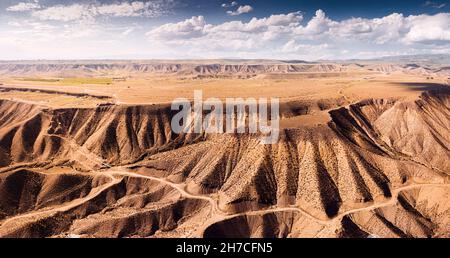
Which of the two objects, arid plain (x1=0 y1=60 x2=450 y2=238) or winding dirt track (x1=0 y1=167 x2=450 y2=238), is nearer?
winding dirt track (x1=0 y1=167 x2=450 y2=238)

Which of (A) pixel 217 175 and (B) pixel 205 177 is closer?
(B) pixel 205 177

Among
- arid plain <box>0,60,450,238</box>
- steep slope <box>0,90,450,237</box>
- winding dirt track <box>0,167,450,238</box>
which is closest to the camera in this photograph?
winding dirt track <box>0,167,450,238</box>

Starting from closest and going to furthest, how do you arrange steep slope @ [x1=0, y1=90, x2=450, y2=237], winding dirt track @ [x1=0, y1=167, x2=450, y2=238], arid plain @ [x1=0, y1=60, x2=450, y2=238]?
winding dirt track @ [x1=0, y1=167, x2=450, y2=238] → arid plain @ [x1=0, y1=60, x2=450, y2=238] → steep slope @ [x1=0, y1=90, x2=450, y2=237]

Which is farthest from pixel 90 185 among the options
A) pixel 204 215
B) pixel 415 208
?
pixel 415 208

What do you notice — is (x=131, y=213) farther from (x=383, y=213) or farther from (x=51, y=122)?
(x=51, y=122)

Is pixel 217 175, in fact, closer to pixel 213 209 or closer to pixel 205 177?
pixel 205 177

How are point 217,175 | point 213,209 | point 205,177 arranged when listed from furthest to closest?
1. point 217,175
2. point 205,177
3. point 213,209

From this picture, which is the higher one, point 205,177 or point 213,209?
point 205,177

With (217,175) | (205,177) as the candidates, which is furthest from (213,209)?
(217,175)
